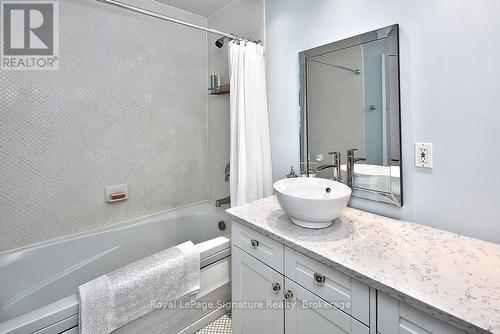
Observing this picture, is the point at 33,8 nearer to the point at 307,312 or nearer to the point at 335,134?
the point at 335,134

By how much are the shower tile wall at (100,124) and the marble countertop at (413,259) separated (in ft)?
4.07

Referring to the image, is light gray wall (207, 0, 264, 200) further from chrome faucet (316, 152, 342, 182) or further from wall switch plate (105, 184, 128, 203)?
chrome faucet (316, 152, 342, 182)

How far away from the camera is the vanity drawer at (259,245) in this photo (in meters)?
1.13

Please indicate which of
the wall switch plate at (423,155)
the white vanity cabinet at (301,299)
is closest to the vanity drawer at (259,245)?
the white vanity cabinet at (301,299)

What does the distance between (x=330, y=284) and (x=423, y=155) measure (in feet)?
2.51

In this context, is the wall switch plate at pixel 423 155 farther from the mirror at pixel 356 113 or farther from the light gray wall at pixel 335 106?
the light gray wall at pixel 335 106

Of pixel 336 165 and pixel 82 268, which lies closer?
pixel 336 165

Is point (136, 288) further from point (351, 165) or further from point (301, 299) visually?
point (351, 165)

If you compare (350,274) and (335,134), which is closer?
(350,274)

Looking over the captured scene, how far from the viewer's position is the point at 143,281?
122cm

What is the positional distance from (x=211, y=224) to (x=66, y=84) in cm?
162

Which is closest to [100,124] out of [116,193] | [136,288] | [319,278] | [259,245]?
[116,193]

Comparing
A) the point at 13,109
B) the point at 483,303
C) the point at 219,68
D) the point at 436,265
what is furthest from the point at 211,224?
the point at 483,303

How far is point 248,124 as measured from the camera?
172 cm
